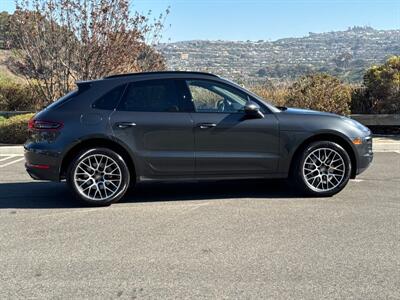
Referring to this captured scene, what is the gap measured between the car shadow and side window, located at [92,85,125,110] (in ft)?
4.08

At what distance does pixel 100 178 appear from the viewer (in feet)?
22.4

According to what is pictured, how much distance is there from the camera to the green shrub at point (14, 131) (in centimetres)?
1240

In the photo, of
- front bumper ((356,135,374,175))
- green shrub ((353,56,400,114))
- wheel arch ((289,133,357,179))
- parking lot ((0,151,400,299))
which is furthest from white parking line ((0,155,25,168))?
green shrub ((353,56,400,114))

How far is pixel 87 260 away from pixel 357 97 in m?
11.5

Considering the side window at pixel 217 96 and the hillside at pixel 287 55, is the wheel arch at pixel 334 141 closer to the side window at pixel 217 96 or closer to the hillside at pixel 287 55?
the side window at pixel 217 96

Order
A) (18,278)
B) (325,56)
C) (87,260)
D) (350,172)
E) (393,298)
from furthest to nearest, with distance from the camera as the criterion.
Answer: (325,56) → (350,172) → (87,260) → (18,278) → (393,298)

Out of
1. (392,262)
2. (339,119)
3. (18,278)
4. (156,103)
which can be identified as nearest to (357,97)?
(339,119)

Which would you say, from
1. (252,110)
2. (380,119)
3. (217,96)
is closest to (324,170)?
(252,110)

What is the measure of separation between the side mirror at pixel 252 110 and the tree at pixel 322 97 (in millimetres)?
6681

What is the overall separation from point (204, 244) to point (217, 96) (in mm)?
2360

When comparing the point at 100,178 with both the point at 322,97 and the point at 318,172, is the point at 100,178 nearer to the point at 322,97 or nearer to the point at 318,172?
the point at 318,172

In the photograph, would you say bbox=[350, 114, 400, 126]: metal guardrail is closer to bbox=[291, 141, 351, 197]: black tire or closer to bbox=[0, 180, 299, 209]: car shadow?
bbox=[0, 180, 299, 209]: car shadow

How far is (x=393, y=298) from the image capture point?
13.3ft

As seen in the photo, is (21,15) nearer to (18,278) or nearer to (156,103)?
(156,103)
